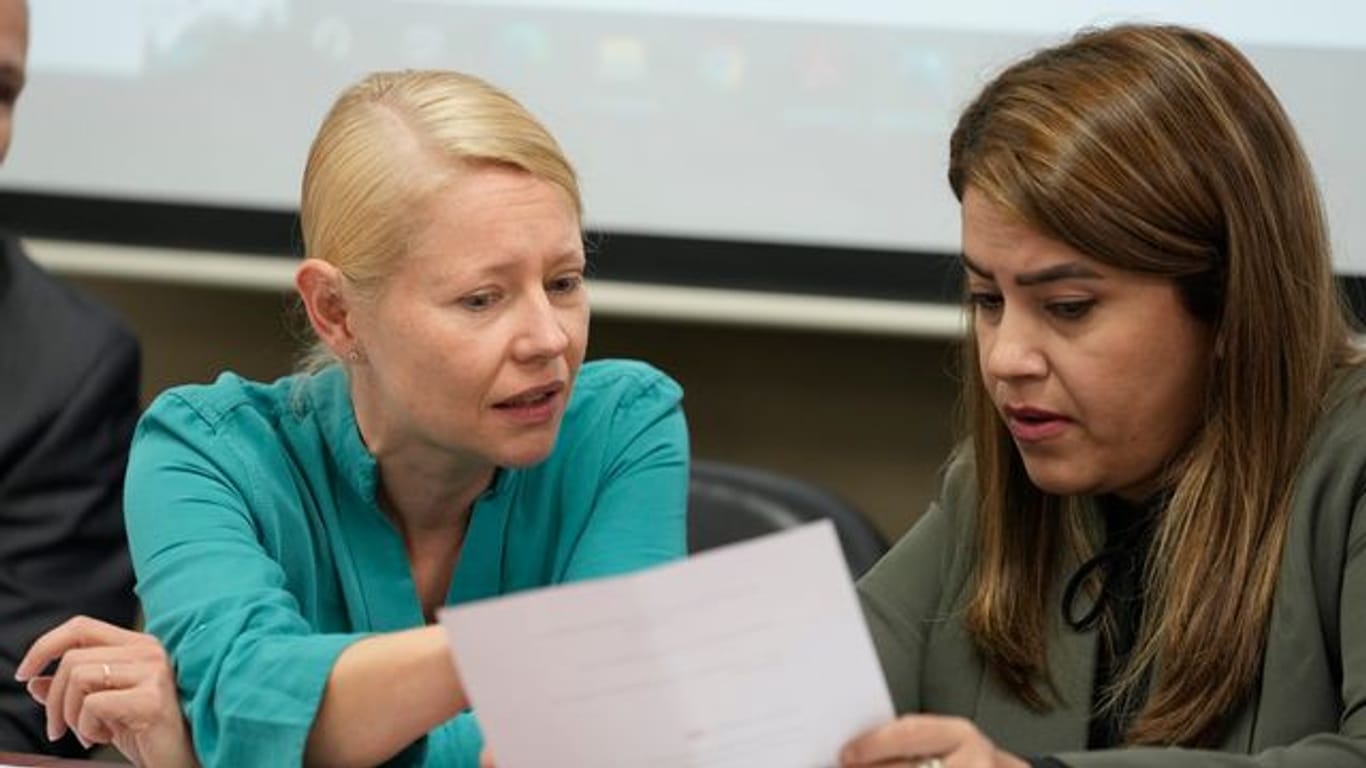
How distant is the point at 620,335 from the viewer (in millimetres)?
3213

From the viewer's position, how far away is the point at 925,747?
134 cm

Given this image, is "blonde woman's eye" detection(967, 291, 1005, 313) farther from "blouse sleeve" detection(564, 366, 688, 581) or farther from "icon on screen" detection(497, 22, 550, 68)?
"icon on screen" detection(497, 22, 550, 68)

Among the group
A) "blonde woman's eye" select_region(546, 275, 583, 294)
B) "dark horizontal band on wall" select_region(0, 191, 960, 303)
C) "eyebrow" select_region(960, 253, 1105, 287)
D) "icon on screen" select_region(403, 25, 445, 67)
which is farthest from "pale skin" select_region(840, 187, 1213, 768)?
"icon on screen" select_region(403, 25, 445, 67)

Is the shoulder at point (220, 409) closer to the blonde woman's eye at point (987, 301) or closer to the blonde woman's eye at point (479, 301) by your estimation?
the blonde woman's eye at point (479, 301)

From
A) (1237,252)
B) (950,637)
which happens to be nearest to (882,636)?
(950,637)

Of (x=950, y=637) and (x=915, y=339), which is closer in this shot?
(x=950, y=637)

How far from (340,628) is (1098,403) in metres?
0.66

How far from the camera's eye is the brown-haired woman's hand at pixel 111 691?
5.15 feet

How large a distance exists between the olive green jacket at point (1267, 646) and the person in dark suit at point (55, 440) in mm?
989

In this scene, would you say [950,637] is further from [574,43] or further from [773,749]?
[574,43]

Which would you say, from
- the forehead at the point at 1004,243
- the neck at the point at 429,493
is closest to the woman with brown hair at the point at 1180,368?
the forehead at the point at 1004,243

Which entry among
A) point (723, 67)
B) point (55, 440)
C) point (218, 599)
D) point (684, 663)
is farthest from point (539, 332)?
point (723, 67)

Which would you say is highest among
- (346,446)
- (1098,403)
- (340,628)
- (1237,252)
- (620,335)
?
(1237,252)

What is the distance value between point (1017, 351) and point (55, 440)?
124cm
